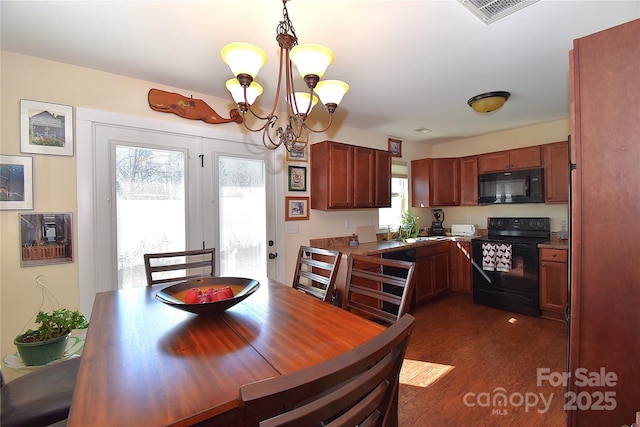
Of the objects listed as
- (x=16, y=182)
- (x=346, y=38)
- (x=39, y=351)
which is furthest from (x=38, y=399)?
(x=346, y=38)

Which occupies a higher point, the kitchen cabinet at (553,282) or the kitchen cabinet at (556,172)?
the kitchen cabinet at (556,172)

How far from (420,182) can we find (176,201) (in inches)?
141

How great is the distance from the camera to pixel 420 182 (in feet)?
15.2

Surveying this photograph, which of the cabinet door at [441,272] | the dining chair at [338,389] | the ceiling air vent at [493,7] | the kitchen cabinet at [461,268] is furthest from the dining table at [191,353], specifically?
the kitchen cabinet at [461,268]

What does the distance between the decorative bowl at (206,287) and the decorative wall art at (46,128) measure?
1.44m

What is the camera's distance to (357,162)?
3.45m

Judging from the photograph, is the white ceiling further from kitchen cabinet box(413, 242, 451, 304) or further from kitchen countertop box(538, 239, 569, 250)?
kitchen cabinet box(413, 242, 451, 304)

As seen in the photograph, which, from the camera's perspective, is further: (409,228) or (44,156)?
(409,228)

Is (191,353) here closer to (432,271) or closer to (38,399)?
(38,399)

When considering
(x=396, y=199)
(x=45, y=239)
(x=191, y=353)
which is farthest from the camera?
(x=396, y=199)

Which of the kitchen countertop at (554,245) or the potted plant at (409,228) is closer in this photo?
the kitchen countertop at (554,245)

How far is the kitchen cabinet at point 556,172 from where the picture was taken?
3.42 m

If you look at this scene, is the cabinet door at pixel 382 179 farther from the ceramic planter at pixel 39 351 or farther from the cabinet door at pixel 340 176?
the ceramic planter at pixel 39 351

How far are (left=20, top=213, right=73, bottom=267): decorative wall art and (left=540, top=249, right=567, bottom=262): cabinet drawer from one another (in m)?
4.61
